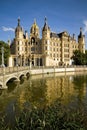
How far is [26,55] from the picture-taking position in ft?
363

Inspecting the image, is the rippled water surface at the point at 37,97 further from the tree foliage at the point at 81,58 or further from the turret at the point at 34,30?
the turret at the point at 34,30

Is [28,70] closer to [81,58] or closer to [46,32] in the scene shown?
[46,32]

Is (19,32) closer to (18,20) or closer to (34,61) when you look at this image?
(18,20)

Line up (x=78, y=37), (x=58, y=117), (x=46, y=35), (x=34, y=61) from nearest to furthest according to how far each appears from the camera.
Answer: (x=58, y=117), (x=34, y=61), (x=46, y=35), (x=78, y=37)

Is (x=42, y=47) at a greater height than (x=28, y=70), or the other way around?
(x=42, y=47)

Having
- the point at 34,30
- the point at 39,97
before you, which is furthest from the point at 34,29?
the point at 39,97

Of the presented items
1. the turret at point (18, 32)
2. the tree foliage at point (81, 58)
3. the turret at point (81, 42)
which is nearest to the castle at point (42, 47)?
the turret at point (18, 32)

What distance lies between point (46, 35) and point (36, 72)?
40.7 m

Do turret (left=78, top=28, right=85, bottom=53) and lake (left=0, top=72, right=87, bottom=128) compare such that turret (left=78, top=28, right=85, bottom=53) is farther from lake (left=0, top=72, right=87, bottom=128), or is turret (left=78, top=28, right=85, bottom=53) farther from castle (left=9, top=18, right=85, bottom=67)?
lake (left=0, top=72, right=87, bottom=128)

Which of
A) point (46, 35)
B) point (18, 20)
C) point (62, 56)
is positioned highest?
point (18, 20)

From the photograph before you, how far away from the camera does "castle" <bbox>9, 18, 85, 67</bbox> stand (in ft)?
355

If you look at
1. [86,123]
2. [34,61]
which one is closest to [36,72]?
[34,61]

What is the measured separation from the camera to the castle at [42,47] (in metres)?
108

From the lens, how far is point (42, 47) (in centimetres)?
11462
